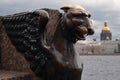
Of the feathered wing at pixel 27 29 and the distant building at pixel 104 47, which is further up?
the feathered wing at pixel 27 29

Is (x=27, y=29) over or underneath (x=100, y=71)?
over

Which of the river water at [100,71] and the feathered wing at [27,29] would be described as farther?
the river water at [100,71]

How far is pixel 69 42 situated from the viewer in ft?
12.6

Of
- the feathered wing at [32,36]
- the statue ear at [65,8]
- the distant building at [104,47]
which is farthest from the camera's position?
the distant building at [104,47]

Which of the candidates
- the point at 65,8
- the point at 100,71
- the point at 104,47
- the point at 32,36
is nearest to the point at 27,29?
the point at 32,36

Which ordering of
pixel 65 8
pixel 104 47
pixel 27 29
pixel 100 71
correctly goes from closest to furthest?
pixel 65 8 < pixel 27 29 < pixel 100 71 < pixel 104 47

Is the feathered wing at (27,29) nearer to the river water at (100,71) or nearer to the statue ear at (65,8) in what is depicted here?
the statue ear at (65,8)

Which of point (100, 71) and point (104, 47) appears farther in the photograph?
point (104, 47)

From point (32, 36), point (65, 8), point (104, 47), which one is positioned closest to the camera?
point (65, 8)

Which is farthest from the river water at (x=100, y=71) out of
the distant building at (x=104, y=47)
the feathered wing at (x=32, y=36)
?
the distant building at (x=104, y=47)

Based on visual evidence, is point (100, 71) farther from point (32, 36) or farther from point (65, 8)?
point (65, 8)

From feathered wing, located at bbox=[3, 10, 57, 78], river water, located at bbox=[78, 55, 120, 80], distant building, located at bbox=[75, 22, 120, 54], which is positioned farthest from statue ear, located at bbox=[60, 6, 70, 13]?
distant building, located at bbox=[75, 22, 120, 54]

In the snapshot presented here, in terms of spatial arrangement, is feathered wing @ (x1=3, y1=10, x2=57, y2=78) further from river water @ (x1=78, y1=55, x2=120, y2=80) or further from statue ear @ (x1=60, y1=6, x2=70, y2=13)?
river water @ (x1=78, y1=55, x2=120, y2=80)

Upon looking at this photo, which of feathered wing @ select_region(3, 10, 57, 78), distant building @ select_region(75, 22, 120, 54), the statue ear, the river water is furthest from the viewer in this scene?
distant building @ select_region(75, 22, 120, 54)
